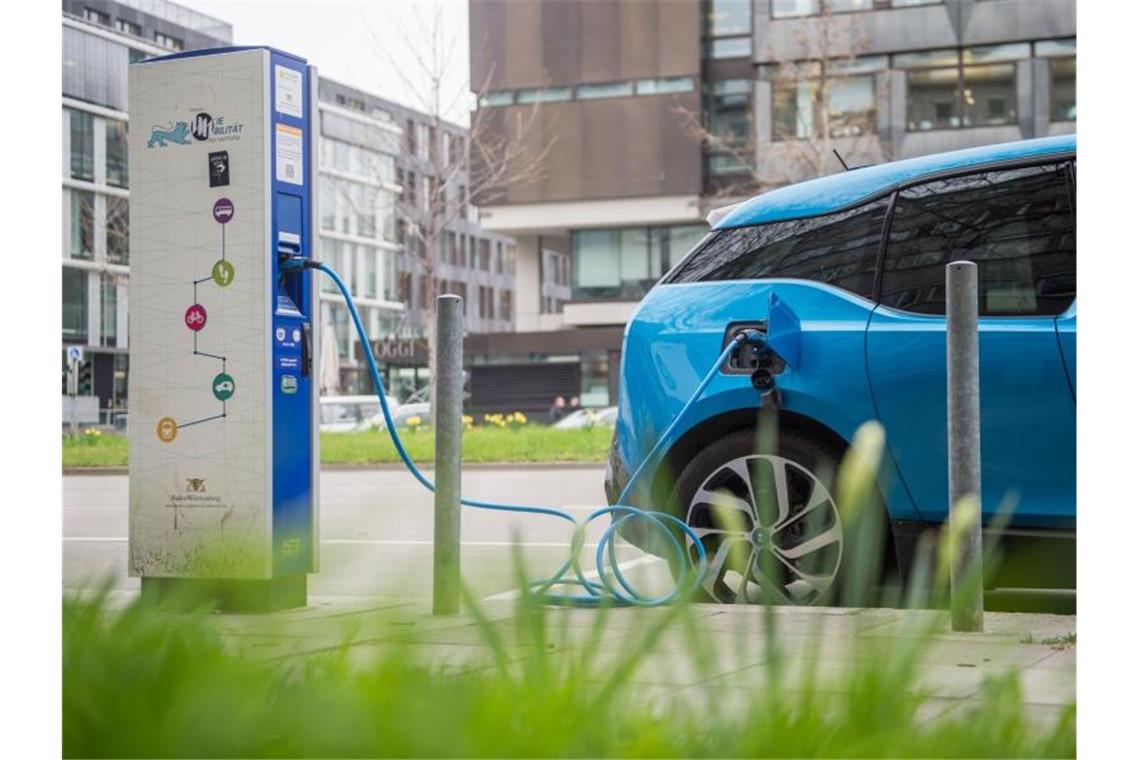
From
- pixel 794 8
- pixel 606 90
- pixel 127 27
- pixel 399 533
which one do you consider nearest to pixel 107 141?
pixel 127 27

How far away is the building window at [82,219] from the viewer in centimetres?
689

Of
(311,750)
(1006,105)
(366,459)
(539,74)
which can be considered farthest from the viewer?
(539,74)

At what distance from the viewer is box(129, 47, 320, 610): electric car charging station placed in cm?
546

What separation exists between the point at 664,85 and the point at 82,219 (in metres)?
35.2

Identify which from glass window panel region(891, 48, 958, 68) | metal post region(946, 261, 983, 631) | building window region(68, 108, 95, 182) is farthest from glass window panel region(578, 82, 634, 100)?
metal post region(946, 261, 983, 631)

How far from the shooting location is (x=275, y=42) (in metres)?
5.36

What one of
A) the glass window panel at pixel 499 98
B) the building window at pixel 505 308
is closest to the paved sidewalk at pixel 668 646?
the glass window panel at pixel 499 98

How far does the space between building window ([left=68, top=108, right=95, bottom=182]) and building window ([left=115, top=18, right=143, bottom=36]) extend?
13.3 inches

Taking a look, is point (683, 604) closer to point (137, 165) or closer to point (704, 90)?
point (137, 165)

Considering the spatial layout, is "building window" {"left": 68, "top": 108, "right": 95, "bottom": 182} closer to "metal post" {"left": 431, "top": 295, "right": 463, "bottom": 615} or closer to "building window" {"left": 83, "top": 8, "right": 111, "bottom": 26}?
"building window" {"left": 83, "top": 8, "right": 111, "bottom": 26}

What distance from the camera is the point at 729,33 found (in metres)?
42.7

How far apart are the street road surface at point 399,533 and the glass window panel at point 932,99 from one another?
21.8 ft
